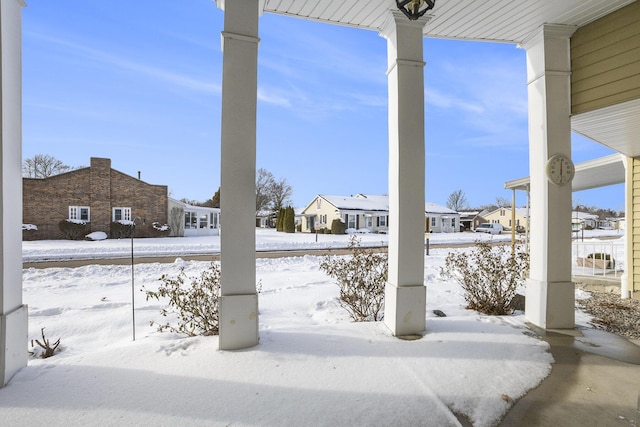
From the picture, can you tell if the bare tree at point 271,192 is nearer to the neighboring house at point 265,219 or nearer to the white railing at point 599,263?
the neighboring house at point 265,219

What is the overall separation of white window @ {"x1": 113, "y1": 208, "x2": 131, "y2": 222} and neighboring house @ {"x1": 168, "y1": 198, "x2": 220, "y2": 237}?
2.64 metres

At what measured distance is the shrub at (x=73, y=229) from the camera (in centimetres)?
2020

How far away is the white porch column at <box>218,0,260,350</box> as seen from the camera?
2.92m

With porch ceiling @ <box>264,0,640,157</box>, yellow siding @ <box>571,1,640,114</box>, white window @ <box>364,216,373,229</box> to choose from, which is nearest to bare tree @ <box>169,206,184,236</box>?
white window @ <box>364,216,373,229</box>

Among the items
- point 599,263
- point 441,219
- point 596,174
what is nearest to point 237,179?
point 596,174

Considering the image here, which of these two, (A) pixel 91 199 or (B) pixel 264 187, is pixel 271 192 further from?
(A) pixel 91 199

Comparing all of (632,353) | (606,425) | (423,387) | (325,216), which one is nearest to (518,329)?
(632,353)

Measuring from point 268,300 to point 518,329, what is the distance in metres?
4.00

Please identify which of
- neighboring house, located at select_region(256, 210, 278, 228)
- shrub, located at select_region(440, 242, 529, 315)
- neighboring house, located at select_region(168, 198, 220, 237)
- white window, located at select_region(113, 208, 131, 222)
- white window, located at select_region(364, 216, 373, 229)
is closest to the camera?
shrub, located at select_region(440, 242, 529, 315)

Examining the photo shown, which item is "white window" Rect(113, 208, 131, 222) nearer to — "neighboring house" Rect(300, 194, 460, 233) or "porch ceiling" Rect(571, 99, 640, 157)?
"neighboring house" Rect(300, 194, 460, 233)

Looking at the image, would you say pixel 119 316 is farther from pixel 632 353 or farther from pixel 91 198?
pixel 91 198

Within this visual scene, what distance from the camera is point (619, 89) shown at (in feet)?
12.0

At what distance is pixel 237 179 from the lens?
2951 millimetres

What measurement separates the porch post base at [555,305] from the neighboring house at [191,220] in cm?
2396
